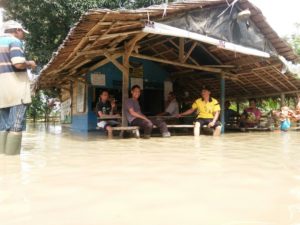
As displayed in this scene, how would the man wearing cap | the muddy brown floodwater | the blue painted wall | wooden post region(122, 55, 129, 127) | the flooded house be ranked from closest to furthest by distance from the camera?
the muddy brown floodwater, the man wearing cap, the flooded house, wooden post region(122, 55, 129, 127), the blue painted wall

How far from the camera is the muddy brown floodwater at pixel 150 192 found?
1750 mm

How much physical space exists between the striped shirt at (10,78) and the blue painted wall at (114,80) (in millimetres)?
5856

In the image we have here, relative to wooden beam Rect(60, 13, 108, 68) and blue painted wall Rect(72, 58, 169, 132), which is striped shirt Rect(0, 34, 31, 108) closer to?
wooden beam Rect(60, 13, 108, 68)

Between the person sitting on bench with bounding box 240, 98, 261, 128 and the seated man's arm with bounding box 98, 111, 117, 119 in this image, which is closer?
the seated man's arm with bounding box 98, 111, 117, 119

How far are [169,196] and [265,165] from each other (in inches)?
61.3

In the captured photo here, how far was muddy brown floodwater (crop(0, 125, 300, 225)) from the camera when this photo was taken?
5.74ft

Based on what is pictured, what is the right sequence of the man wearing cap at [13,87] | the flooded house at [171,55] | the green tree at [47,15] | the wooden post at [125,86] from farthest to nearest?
the green tree at [47,15] → the wooden post at [125,86] → the flooded house at [171,55] → the man wearing cap at [13,87]

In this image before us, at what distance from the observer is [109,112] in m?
8.37

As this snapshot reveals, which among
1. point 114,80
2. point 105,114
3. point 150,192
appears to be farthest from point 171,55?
point 150,192

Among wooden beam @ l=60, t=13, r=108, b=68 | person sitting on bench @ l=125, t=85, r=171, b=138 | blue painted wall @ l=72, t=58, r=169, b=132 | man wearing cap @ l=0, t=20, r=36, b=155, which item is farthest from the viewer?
blue painted wall @ l=72, t=58, r=169, b=132

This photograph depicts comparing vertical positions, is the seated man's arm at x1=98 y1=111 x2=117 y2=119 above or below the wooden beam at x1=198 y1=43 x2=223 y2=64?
below

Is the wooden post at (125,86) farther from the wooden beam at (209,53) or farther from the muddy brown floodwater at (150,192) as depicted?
the muddy brown floodwater at (150,192)

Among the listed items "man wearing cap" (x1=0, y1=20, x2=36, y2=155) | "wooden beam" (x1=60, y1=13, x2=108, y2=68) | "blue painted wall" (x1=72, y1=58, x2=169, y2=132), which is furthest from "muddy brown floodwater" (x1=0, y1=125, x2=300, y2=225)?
"blue painted wall" (x1=72, y1=58, x2=169, y2=132)

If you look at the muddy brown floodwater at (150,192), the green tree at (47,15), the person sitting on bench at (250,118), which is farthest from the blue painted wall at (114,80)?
the muddy brown floodwater at (150,192)
